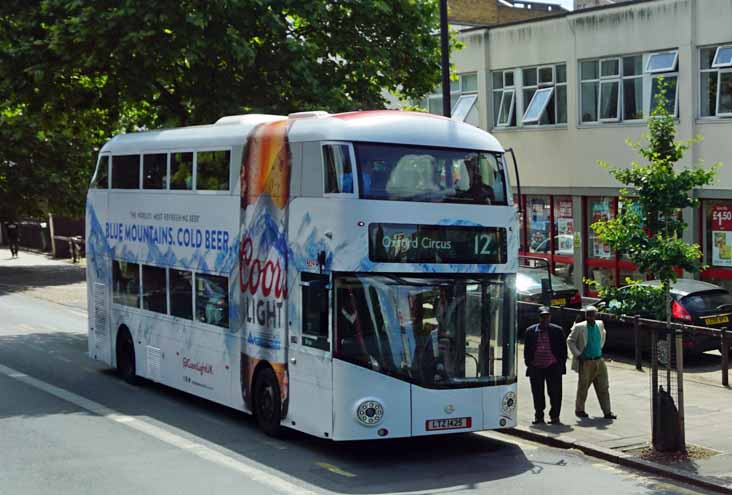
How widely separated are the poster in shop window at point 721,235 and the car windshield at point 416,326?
530 inches

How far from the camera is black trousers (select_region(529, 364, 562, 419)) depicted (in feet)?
54.3

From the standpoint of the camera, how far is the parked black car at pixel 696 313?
821 inches

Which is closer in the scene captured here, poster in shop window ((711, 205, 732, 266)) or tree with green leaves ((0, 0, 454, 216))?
tree with green leaves ((0, 0, 454, 216))

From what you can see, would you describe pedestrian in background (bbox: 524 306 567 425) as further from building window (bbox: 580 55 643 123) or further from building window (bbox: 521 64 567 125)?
building window (bbox: 521 64 567 125)

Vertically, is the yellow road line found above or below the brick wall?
below

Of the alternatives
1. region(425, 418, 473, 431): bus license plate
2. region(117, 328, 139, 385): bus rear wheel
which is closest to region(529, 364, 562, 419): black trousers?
region(425, 418, 473, 431): bus license plate

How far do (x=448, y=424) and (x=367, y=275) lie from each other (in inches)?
82.3

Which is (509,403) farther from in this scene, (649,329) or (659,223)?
(649,329)

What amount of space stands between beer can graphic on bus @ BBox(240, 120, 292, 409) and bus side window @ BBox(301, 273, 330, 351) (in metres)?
0.55

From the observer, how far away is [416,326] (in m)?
13.9

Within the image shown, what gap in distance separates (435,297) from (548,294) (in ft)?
7.73

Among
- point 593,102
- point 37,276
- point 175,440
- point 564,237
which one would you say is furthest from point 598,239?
point 37,276

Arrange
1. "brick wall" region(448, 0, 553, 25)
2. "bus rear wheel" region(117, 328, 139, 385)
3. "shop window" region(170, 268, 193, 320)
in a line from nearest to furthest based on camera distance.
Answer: "shop window" region(170, 268, 193, 320) → "bus rear wheel" region(117, 328, 139, 385) → "brick wall" region(448, 0, 553, 25)

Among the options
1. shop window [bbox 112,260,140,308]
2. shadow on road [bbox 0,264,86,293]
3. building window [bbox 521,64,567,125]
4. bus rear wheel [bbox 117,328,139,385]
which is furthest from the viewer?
shadow on road [bbox 0,264,86,293]
